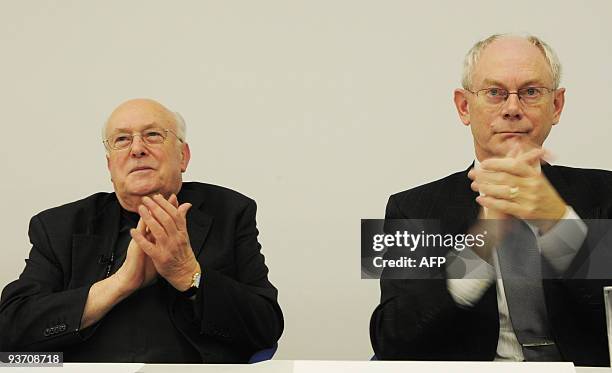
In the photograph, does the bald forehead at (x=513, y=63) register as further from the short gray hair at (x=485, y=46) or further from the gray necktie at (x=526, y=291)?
the gray necktie at (x=526, y=291)

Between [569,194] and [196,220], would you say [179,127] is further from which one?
[569,194]

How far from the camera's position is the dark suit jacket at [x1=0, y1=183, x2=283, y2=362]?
3240 millimetres

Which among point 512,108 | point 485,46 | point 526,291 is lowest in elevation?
point 526,291

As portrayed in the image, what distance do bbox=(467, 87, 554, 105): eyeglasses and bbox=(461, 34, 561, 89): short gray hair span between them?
0.11m

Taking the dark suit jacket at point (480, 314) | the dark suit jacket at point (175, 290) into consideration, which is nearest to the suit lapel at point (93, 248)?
the dark suit jacket at point (175, 290)

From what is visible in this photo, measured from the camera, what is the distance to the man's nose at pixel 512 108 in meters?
3.35

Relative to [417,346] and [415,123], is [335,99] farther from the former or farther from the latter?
[417,346]

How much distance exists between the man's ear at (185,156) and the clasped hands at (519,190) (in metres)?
1.15

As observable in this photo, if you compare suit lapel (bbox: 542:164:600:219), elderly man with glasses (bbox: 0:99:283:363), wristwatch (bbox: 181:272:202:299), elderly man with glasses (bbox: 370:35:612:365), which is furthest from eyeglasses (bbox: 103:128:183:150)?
suit lapel (bbox: 542:164:600:219)

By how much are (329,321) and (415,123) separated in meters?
0.88

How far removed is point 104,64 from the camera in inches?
154

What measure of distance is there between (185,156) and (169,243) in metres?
0.54

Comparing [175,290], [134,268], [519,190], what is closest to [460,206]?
[519,190]

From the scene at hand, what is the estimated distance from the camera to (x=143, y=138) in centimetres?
353
